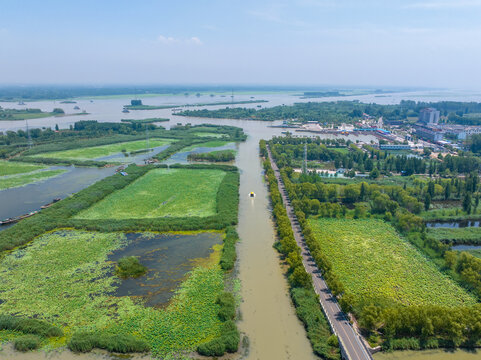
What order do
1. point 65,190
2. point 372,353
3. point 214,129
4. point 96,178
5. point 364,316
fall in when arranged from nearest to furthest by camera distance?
point 372,353 → point 364,316 → point 65,190 → point 96,178 → point 214,129

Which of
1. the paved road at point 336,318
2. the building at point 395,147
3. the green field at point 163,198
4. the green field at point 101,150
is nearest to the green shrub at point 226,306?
the paved road at point 336,318

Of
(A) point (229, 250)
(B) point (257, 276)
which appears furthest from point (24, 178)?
(B) point (257, 276)

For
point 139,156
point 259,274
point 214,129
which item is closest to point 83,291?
point 259,274

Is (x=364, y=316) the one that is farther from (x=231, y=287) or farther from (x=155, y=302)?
(x=155, y=302)

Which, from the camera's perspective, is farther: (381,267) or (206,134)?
(206,134)

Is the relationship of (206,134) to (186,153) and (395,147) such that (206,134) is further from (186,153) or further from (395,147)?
(395,147)

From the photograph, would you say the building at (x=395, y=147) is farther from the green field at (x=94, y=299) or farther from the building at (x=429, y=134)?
the green field at (x=94, y=299)

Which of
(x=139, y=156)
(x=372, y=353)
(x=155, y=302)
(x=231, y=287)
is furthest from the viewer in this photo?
(x=139, y=156)
